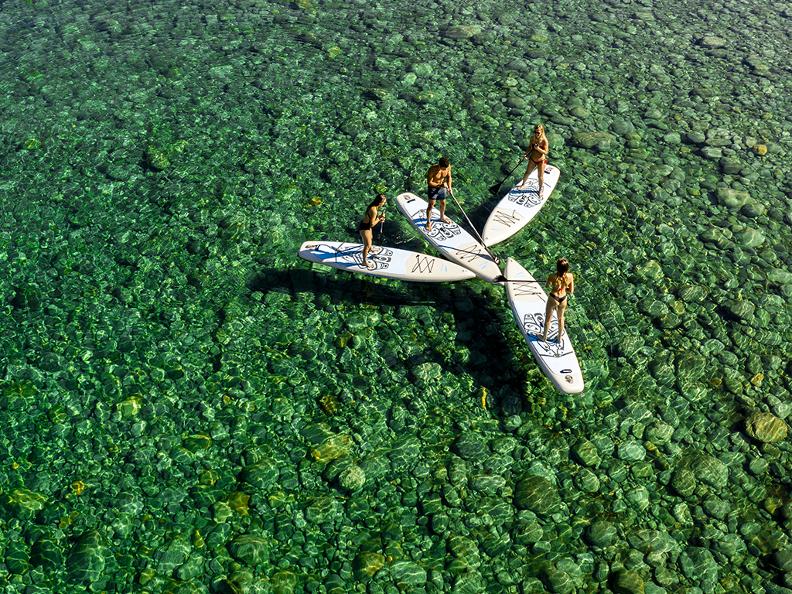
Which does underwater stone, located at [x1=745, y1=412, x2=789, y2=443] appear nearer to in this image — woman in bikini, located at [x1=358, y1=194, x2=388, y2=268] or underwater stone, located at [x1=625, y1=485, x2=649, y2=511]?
underwater stone, located at [x1=625, y1=485, x2=649, y2=511]

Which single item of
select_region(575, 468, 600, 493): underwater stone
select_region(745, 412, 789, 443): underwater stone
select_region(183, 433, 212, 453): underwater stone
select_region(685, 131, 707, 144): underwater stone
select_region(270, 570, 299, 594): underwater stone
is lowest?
select_region(270, 570, 299, 594): underwater stone

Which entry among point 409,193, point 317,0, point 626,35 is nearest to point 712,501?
point 409,193

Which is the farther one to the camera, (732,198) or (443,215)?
(732,198)

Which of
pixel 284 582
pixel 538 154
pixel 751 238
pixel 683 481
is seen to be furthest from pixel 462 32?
pixel 284 582

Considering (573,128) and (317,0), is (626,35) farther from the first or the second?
(317,0)

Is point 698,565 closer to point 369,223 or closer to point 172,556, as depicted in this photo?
point 172,556

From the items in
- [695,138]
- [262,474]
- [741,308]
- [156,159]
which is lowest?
[262,474]

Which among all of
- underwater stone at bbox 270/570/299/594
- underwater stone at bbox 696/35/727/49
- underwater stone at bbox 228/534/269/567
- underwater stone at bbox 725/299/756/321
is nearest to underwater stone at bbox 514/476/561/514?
underwater stone at bbox 270/570/299/594
